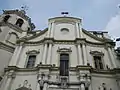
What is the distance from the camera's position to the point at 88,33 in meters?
22.1

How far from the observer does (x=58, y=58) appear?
59.5 ft

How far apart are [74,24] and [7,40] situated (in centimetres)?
889

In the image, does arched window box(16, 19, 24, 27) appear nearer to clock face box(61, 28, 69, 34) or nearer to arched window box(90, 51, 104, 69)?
clock face box(61, 28, 69, 34)

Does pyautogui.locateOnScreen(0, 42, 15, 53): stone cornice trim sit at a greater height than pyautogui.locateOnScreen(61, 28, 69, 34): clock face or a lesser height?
lesser

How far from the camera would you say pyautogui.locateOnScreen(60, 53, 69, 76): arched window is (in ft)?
54.6

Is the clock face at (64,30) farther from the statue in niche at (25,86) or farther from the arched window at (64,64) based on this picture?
the statue in niche at (25,86)

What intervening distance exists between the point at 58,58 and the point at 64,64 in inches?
37.4

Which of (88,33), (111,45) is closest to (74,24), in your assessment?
(88,33)

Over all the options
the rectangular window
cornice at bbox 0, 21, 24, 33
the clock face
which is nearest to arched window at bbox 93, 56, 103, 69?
the clock face

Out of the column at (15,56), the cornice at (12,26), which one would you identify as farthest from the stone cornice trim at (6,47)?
the cornice at (12,26)

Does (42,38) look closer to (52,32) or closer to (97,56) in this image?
(52,32)

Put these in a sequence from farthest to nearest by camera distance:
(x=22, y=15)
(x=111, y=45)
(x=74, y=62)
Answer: (x=22, y=15)
(x=111, y=45)
(x=74, y=62)

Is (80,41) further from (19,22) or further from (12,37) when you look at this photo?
(19,22)

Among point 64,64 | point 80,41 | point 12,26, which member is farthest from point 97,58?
point 12,26
